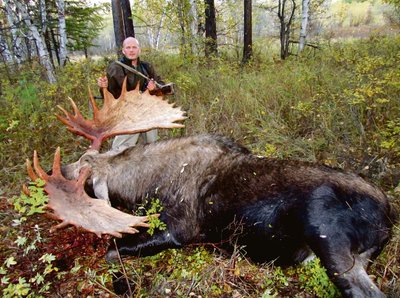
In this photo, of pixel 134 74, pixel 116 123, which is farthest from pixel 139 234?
pixel 134 74

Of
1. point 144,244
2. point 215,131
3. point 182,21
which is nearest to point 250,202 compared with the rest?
point 144,244

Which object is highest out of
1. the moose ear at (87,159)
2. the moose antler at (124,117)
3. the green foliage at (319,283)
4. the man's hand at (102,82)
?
the man's hand at (102,82)

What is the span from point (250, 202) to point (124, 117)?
1.57 meters

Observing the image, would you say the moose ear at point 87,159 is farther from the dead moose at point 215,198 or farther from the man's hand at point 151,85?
the man's hand at point 151,85

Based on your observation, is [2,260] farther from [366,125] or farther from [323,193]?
[366,125]

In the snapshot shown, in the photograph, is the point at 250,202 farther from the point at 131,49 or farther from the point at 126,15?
the point at 126,15

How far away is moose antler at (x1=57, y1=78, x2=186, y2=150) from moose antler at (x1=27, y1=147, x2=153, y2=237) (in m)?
0.63

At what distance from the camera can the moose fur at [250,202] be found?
8.12ft

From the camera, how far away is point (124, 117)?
11.3 ft

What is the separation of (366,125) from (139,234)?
338cm

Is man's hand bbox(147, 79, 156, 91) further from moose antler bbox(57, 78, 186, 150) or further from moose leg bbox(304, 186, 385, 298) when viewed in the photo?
moose leg bbox(304, 186, 385, 298)

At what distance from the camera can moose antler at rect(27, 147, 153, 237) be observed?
2535mm

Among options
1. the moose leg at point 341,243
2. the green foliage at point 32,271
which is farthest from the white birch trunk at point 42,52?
the moose leg at point 341,243

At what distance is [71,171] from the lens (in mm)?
3180
